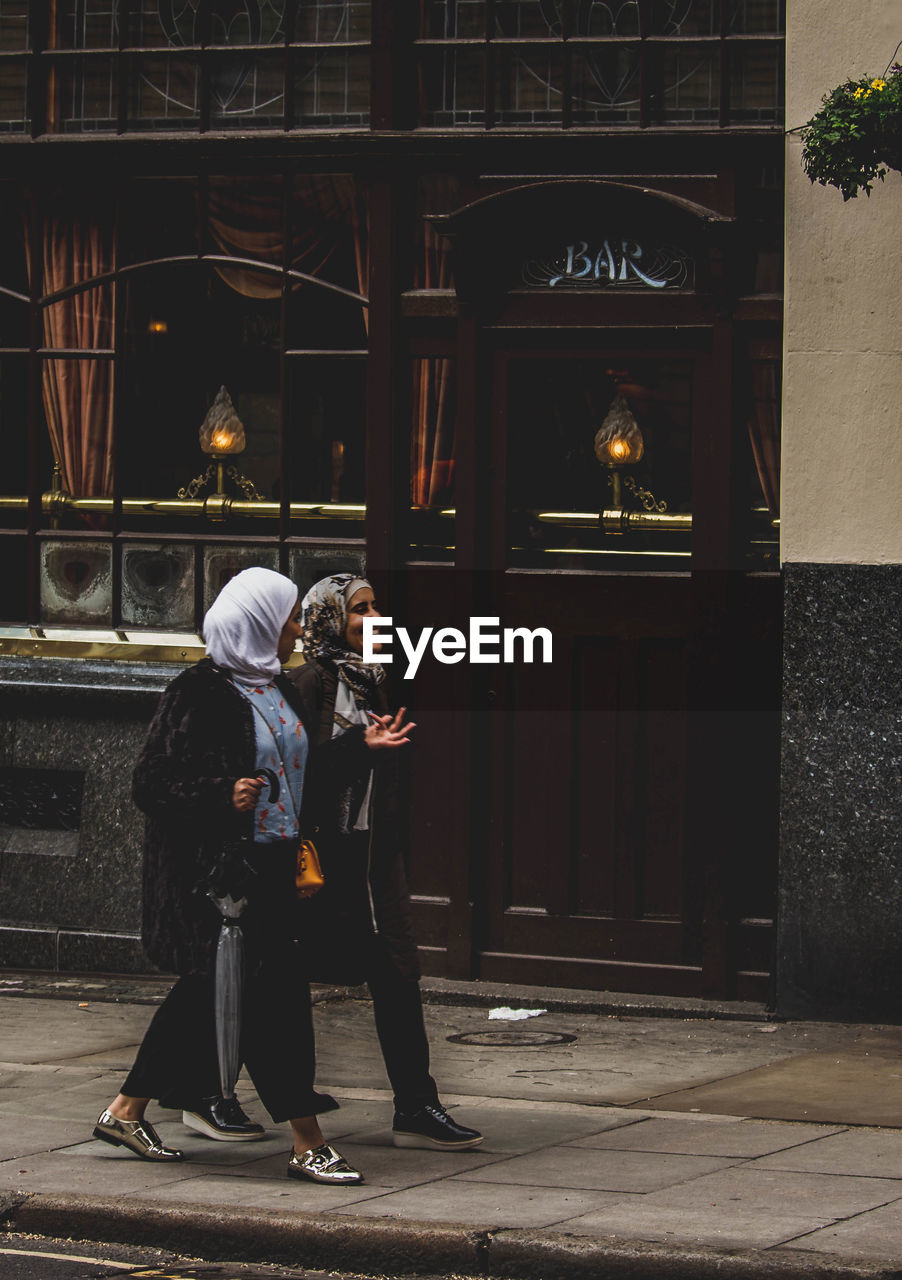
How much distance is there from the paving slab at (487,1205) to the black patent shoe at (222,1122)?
0.89 meters

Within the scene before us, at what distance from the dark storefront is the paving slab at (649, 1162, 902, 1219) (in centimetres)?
299

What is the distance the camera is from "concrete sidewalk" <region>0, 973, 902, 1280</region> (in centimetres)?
588

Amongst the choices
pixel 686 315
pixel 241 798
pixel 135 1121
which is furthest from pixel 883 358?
pixel 135 1121

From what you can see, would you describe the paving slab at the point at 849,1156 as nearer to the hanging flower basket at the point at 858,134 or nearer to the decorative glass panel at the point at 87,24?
the hanging flower basket at the point at 858,134

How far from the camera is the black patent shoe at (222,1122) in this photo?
7105mm

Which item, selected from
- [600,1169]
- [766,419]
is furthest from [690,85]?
[600,1169]

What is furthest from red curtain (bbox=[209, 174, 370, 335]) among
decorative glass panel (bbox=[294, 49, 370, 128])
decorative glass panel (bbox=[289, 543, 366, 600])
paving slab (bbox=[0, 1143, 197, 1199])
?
paving slab (bbox=[0, 1143, 197, 1199])

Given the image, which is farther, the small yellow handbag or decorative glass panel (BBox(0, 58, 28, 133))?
decorative glass panel (BBox(0, 58, 28, 133))

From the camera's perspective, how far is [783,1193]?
20.7 feet

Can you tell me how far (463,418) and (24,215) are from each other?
Result: 2489 mm

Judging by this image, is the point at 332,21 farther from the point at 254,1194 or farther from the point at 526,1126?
the point at 254,1194

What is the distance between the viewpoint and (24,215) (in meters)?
10.6

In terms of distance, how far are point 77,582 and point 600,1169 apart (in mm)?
4900

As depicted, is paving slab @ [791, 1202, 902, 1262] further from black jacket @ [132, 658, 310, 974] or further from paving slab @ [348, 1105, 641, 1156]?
black jacket @ [132, 658, 310, 974]
